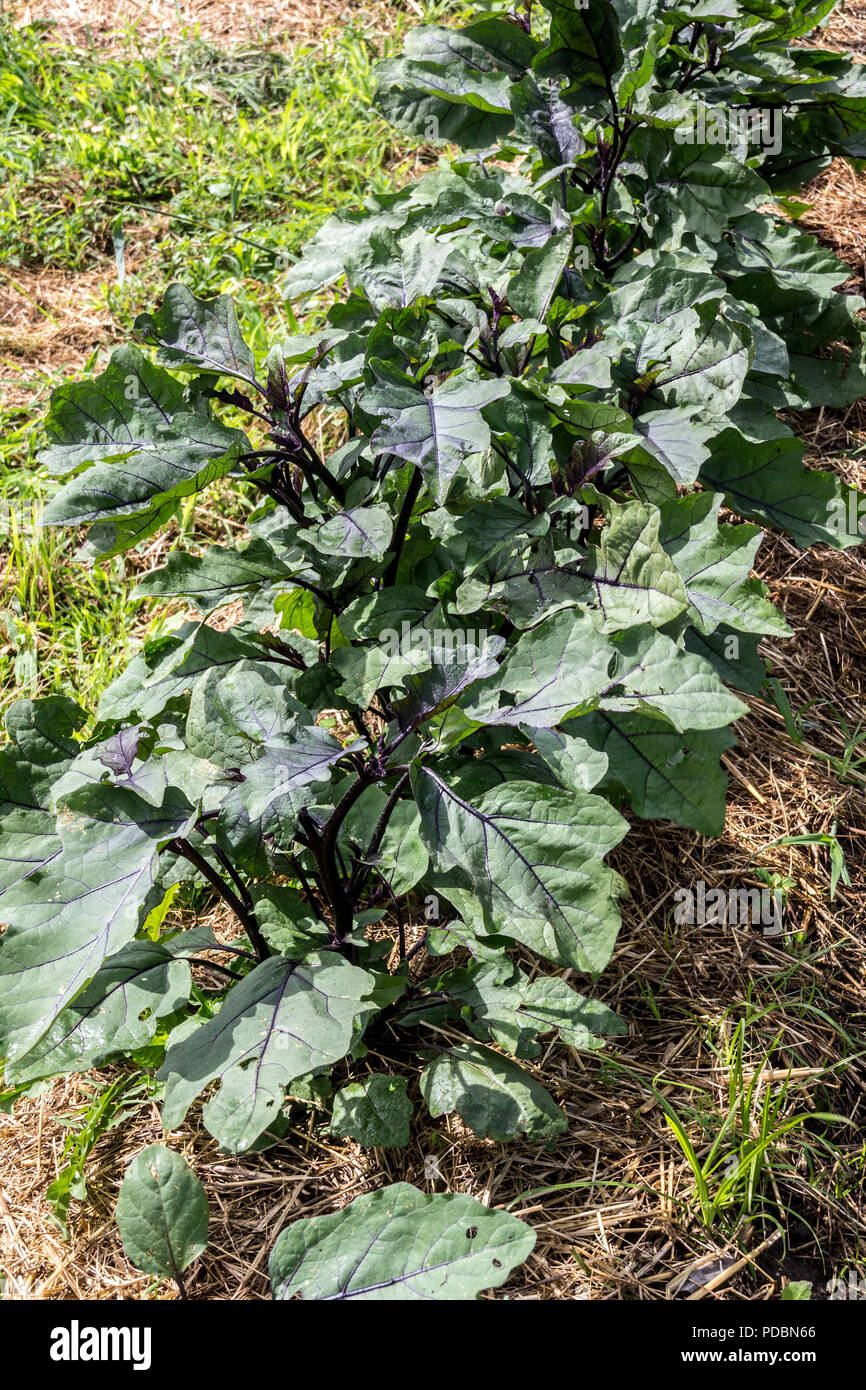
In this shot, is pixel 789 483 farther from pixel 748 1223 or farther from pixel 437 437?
pixel 748 1223

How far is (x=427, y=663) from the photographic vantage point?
4.95 ft

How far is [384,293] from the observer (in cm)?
174

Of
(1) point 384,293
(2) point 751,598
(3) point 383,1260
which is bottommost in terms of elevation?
(3) point 383,1260

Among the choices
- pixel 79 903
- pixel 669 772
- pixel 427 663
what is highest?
pixel 427 663

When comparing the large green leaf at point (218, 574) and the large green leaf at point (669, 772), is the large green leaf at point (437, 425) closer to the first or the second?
the large green leaf at point (218, 574)

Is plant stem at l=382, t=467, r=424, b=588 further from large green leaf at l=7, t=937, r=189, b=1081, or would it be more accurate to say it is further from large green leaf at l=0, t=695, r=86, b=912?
large green leaf at l=7, t=937, r=189, b=1081

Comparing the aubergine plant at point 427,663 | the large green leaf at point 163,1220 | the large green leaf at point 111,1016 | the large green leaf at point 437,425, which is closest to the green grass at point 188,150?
the aubergine plant at point 427,663

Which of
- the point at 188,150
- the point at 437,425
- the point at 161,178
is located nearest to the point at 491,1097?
the point at 437,425

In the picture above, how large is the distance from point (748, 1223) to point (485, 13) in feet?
8.83

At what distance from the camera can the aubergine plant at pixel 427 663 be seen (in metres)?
1.43

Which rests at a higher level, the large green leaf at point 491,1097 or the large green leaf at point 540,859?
the large green leaf at point 540,859

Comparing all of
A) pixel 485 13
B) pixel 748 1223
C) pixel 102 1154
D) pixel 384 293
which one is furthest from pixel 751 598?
pixel 485 13

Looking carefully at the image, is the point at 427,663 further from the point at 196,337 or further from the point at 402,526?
Result: the point at 196,337

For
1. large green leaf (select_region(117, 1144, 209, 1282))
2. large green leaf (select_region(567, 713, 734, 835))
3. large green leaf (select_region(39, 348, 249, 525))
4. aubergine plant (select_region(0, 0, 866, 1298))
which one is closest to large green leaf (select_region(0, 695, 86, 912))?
aubergine plant (select_region(0, 0, 866, 1298))
